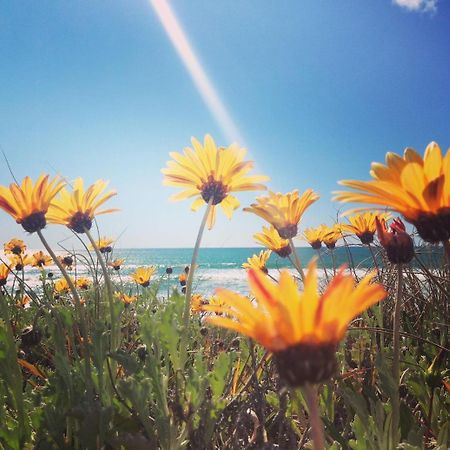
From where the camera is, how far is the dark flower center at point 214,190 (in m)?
1.91

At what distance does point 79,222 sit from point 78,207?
7 cm

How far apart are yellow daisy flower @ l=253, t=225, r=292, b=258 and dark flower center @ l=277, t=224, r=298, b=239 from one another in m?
0.72

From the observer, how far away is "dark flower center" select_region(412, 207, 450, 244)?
3.48ft

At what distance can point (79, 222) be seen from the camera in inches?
78.7

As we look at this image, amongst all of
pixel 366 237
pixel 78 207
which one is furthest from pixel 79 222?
pixel 366 237

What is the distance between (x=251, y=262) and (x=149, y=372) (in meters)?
2.07

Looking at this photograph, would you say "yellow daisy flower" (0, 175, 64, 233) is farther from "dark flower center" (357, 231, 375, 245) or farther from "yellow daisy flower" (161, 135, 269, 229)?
"dark flower center" (357, 231, 375, 245)

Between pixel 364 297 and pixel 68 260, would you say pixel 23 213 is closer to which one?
pixel 364 297

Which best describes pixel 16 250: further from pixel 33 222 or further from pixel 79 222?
pixel 33 222

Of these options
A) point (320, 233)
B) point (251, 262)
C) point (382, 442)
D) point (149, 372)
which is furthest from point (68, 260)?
point (382, 442)

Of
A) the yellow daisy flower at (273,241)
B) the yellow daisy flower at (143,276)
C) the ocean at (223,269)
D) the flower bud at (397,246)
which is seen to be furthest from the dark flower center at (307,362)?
the yellow daisy flower at (143,276)

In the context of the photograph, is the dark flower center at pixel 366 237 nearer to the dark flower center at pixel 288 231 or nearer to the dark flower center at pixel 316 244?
the dark flower center at pixel 316 244

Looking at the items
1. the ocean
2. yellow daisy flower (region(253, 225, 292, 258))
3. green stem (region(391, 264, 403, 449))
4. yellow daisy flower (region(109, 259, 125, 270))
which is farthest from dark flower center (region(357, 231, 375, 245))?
yellow daisy flower (region(109, 259, 125, 270))

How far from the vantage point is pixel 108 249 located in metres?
4.54
